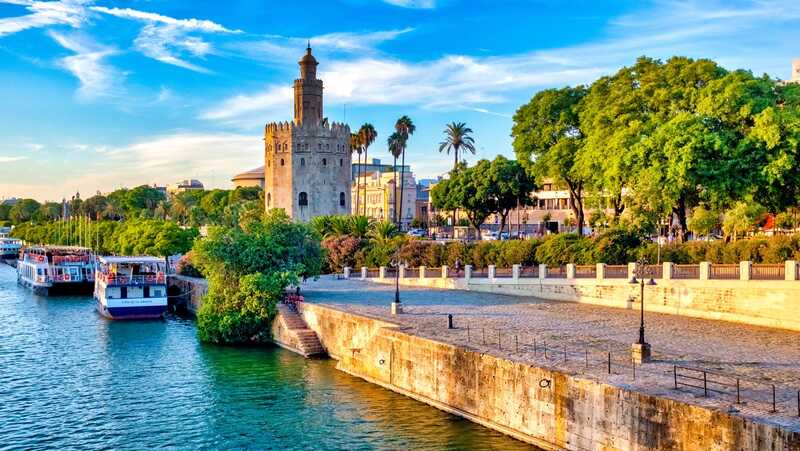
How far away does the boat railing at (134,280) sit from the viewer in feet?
159

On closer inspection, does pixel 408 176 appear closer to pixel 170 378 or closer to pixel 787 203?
pixel 787 203

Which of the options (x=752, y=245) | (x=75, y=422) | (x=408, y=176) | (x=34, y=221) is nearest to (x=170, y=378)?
(x=75, y=422)

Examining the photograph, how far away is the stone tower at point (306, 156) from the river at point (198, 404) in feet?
145

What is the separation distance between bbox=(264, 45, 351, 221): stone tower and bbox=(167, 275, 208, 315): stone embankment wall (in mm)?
21608

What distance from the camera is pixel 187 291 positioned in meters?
56.9

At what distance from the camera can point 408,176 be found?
12388 centimetres

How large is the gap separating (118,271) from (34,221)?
461 ft

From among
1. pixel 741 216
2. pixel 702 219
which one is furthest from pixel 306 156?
pixel 741 216

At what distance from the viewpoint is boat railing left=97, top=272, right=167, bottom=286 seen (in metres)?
48.5

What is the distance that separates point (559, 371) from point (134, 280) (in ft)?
117

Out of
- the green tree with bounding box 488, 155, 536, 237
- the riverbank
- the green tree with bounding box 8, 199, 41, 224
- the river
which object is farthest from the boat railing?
the green tree with bounding box 8, 199, 41, 224

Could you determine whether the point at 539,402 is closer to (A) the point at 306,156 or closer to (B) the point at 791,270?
(B) the point at 791,270

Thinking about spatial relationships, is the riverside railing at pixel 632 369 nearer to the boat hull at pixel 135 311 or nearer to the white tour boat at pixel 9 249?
the boat hull at pixel 135 311

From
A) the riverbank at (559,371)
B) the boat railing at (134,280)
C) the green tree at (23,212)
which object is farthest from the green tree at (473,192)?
the green tree at (23,212)
